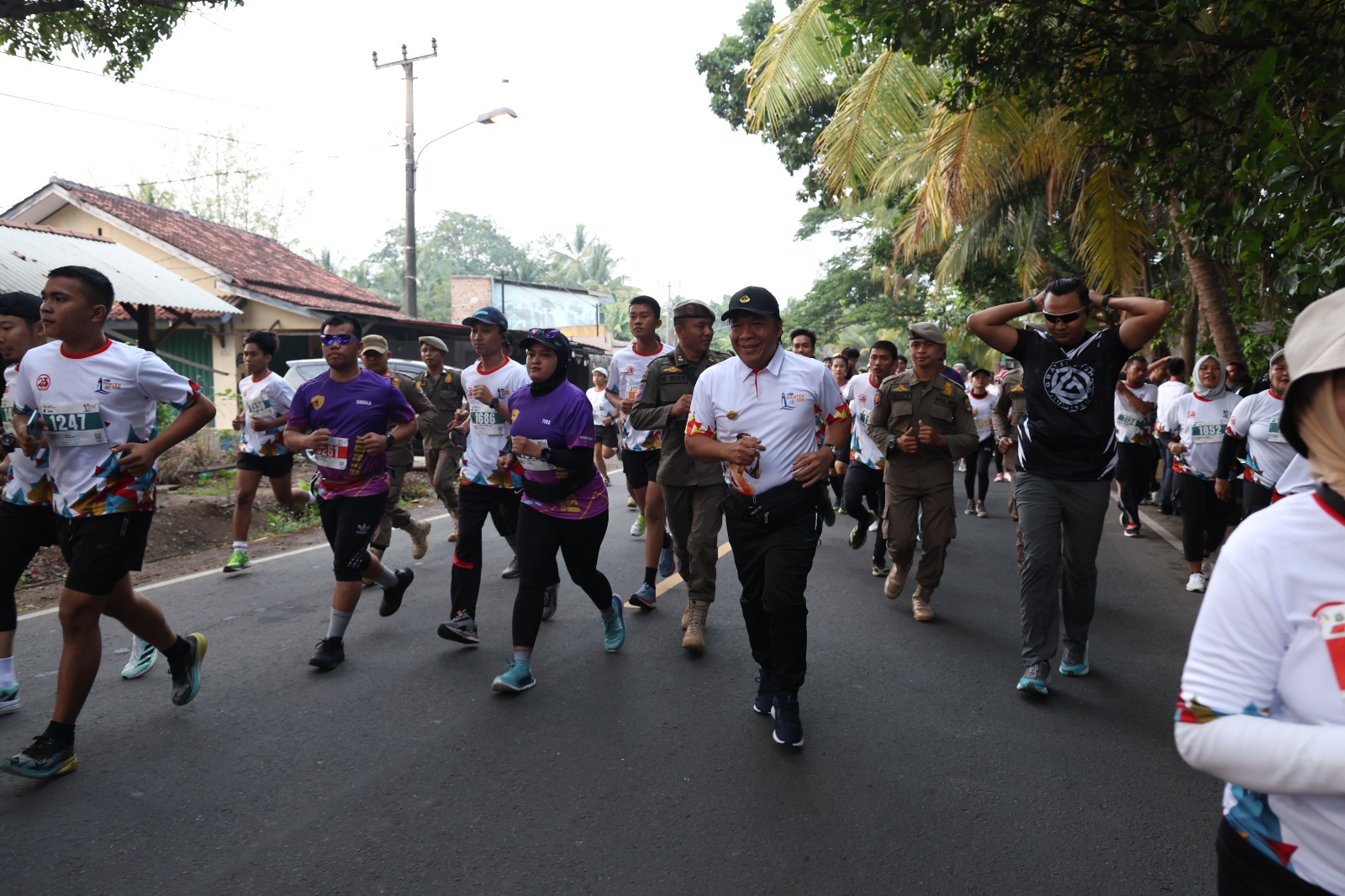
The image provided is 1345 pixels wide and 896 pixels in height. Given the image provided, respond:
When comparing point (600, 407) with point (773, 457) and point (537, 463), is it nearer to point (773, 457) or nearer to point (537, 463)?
point (537, 463)

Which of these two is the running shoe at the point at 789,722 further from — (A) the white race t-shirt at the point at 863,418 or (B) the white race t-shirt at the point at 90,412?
(A) the white race t-shirt at the point at 863,418

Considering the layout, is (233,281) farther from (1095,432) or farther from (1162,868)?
(1162,868)

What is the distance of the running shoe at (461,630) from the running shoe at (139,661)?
1.56 m

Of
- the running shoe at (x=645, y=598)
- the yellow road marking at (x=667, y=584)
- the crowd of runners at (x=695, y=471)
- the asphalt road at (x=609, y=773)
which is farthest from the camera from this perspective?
the yellow road marking at (x=667, y=584)

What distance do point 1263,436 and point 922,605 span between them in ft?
7.86

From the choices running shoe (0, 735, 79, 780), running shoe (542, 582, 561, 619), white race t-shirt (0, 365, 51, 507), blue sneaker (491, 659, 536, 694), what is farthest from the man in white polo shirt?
white race t-shirt (0, 365, 51, 507)

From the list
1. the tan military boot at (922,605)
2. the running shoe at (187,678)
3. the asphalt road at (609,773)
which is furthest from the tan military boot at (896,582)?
the running shoe at (187,678)

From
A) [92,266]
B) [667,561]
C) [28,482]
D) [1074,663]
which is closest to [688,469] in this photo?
[667,561]

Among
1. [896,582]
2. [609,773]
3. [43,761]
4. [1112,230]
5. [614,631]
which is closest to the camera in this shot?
[43,761]

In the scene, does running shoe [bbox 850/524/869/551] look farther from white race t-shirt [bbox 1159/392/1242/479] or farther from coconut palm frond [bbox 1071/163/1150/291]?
coconut palm frond [bbox 1071/163/1150/291]

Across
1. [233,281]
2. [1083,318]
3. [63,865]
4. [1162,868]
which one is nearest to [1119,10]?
[1083,318]

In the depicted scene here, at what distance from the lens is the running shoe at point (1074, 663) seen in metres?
5.15

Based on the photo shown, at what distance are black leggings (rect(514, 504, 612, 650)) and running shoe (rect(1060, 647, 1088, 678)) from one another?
267cm

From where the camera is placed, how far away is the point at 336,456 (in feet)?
17.1
